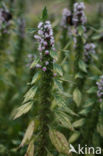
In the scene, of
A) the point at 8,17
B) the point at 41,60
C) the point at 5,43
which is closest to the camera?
the point at 41,60

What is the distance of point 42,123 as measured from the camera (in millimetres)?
2711

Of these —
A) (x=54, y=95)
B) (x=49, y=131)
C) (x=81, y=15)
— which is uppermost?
(x=81, y=15)

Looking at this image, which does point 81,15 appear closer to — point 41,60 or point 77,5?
point 77,5

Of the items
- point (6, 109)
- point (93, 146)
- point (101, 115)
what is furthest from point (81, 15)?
point (6, 109)

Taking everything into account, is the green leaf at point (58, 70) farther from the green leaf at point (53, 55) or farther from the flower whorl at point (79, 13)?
the flower whorl at point (79, 13)

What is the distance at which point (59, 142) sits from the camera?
252 cm

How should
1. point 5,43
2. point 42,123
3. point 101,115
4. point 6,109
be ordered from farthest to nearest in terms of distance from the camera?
point 6,109
point 5,43
point 101,115
point 42,123

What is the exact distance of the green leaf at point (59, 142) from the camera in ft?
8.10

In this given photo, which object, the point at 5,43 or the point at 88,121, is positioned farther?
the point at 5,43

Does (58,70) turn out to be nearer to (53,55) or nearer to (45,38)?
(53,55)

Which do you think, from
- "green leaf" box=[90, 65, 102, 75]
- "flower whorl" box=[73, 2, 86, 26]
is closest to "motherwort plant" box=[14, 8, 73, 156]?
"green leaf" box=[90, 65, 102, 75]

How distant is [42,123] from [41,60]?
0.80 meters

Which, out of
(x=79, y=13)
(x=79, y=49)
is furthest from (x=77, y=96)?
(x=79, y=13)

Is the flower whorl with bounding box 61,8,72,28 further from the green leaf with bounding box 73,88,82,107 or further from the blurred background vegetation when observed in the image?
the green leaf with bounding box 73,88,82,107
